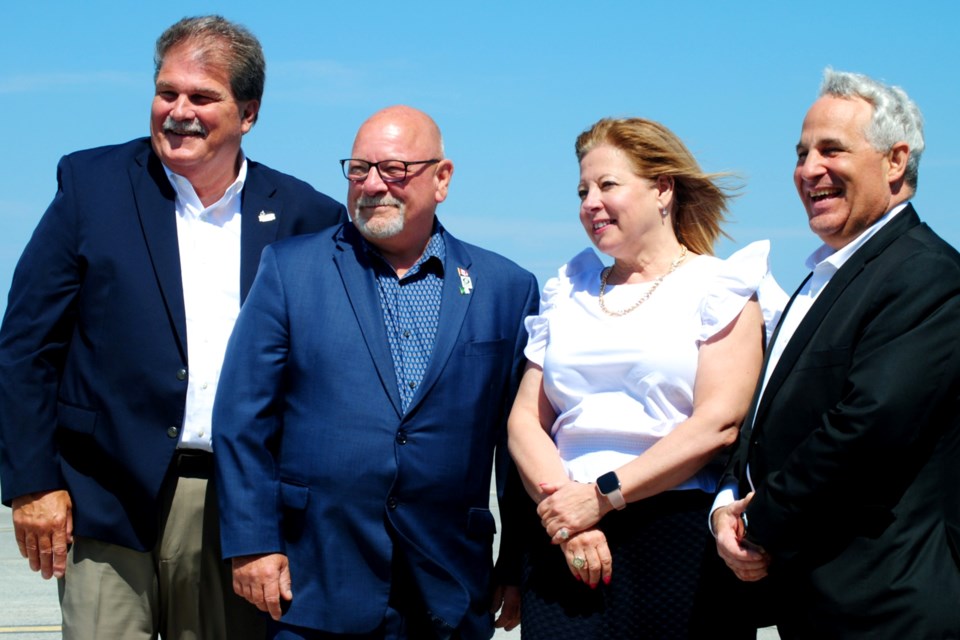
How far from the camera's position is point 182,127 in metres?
4.17

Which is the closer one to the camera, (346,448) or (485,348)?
(346,448)

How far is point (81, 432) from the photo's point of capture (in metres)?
4.00

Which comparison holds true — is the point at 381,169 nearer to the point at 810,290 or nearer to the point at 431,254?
the point at 431,254

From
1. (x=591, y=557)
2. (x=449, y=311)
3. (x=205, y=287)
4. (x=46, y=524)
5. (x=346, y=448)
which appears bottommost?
(x=591, y=557)

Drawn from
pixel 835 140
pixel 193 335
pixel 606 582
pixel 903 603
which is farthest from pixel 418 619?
pixel 835 140

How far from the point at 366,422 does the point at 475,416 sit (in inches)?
14.9

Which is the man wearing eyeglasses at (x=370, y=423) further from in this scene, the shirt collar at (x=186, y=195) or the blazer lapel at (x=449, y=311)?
the shirt collar at (x=186, y=195)

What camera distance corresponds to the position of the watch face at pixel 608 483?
3.63 m

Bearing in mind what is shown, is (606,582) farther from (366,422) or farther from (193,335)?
(193,335)

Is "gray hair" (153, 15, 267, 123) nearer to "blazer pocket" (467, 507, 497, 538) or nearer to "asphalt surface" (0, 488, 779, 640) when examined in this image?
"blazer pocket" (467, 507, 497, 538)

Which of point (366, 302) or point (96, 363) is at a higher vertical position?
point (366, 302)

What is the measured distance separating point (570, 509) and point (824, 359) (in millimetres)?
899

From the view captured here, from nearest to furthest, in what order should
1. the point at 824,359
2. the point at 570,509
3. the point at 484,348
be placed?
the point at 824,359, the point at 570,509, the point at 484,348

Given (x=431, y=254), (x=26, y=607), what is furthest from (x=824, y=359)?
(x=26, y=607)
